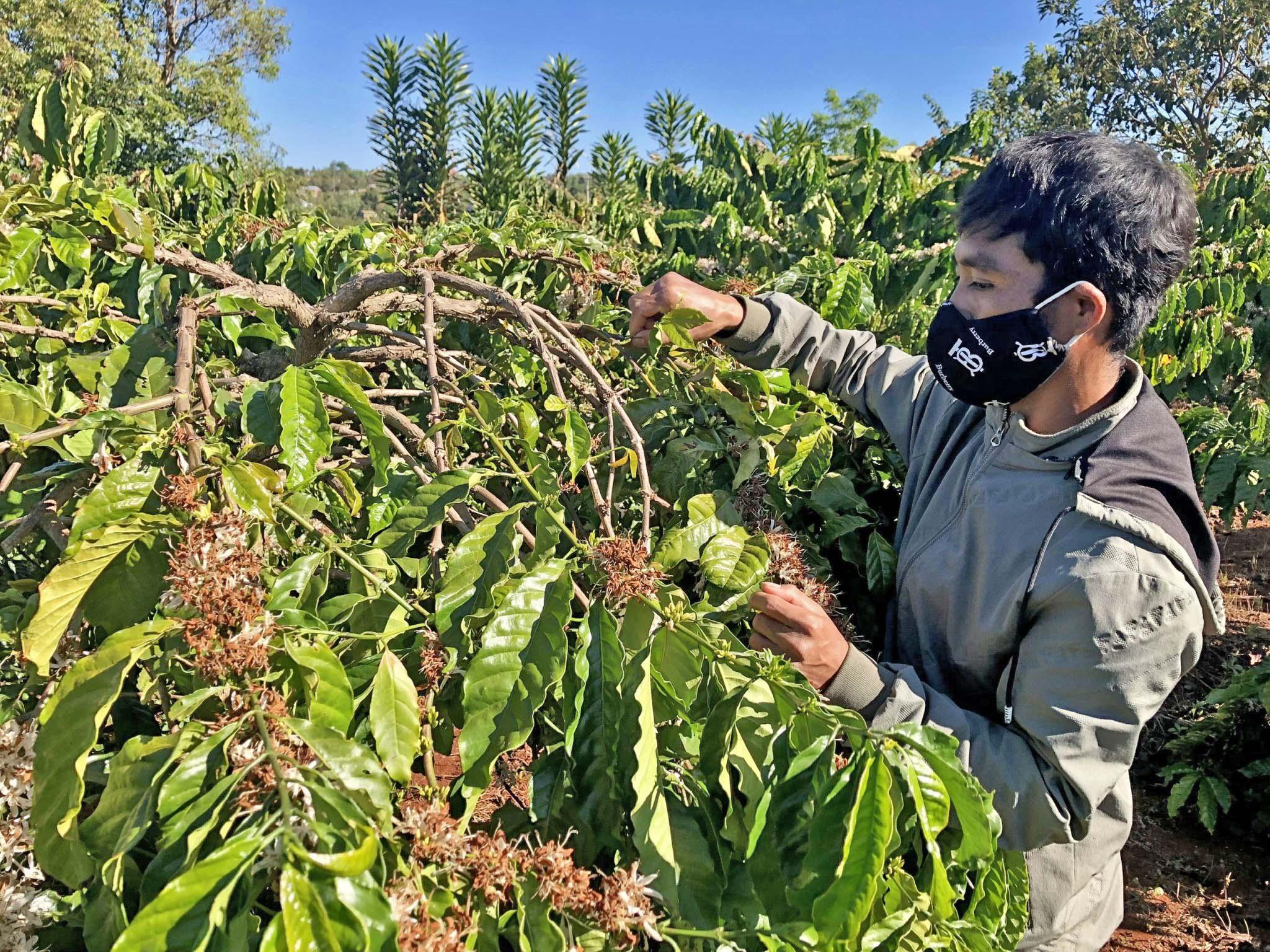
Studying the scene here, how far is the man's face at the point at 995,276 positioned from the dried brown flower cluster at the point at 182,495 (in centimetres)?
122

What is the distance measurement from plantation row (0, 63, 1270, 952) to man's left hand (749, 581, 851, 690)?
6cm

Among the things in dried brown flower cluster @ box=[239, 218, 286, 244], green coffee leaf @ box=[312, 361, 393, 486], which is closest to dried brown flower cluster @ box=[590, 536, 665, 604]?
green coffee leaf @ box=[312, 361, 393, 486]

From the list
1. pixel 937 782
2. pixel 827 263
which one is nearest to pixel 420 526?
pixel 937 782

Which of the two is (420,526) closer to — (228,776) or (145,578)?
(145,578)

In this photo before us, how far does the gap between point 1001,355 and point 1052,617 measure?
444 mm

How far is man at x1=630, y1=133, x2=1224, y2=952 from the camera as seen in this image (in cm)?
126

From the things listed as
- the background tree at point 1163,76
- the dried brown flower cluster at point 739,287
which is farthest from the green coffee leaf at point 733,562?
the background tree at point 1163,76

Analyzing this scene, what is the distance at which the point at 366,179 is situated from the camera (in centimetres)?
5512

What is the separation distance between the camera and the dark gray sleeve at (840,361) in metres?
1.91

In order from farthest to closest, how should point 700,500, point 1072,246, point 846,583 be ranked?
point 846,583 → point 1072,246 → point 700,500

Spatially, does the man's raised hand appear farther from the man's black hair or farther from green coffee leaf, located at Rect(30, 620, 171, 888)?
green coffee leaf, located at Rect(30, 620, 171, 888)

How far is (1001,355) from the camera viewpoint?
1505mm

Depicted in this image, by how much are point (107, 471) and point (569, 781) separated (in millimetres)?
621

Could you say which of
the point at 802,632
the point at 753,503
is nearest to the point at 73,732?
the point at 802,632
